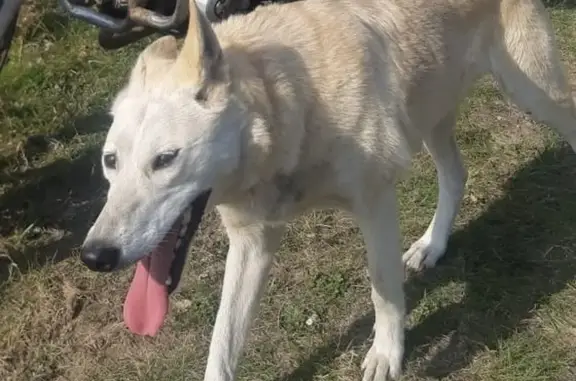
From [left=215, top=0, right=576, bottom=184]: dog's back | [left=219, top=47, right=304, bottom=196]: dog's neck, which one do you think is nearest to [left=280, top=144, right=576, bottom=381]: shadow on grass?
[left=215, top=0, right=576, bottom=184]: dog's back

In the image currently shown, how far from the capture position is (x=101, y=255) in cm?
238

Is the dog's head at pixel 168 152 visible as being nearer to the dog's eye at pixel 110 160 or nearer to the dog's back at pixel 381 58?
the dog's eye at pixel 110 160

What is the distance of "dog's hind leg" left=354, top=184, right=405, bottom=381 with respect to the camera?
2.95 metres

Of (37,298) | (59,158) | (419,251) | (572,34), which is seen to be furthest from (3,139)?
(572,34)

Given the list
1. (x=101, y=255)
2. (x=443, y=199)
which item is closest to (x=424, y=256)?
(x=443, y=199)

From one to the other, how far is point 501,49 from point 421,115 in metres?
0.44

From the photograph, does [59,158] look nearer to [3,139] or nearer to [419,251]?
[3,139]

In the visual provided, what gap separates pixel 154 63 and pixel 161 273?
24.4 inches

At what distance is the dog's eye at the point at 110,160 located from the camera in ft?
8.05

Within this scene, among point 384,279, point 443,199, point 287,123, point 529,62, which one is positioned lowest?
point 443,199

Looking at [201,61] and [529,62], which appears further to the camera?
[529,62]

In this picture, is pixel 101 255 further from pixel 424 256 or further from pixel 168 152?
pixel 424 256

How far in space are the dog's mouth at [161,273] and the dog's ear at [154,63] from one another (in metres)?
0.37

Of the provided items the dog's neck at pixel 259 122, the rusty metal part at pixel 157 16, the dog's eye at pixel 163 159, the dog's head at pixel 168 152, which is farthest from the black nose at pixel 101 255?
the rusty metal part at pixel 157 16
